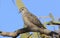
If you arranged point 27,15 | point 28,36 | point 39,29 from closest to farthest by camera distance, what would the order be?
point 39,29 → point 27,15 → point 28,36

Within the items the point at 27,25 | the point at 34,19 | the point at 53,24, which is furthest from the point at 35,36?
the point at 27,25

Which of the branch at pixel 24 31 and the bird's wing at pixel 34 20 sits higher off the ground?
the bird's wing at pixel 34 20

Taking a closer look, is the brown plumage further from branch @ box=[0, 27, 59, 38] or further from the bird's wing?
branch @ box=[0, 27, 59, 38]

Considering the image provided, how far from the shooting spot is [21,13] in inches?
155

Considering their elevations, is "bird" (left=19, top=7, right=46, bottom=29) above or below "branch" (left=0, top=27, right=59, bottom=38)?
above

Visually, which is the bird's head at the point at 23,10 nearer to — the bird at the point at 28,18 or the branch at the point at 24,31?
the bird at the point at 28,18

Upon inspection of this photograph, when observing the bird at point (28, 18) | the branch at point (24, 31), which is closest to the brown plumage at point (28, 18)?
the bird at point (28, 18)

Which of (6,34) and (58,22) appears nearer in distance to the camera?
(6,34)

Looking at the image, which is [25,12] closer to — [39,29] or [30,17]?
[30,17]

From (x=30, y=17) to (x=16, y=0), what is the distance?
348mm

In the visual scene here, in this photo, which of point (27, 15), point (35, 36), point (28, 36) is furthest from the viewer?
point (35, 36)

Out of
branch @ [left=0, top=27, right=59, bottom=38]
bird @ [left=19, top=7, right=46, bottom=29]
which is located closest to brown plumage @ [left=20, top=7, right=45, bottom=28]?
bird @ [left=19, top=7, right=46, bottom=29]

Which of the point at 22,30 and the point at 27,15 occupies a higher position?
the point at 27,15

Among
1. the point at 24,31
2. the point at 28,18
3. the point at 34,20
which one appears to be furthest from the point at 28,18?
the point at 24,31
